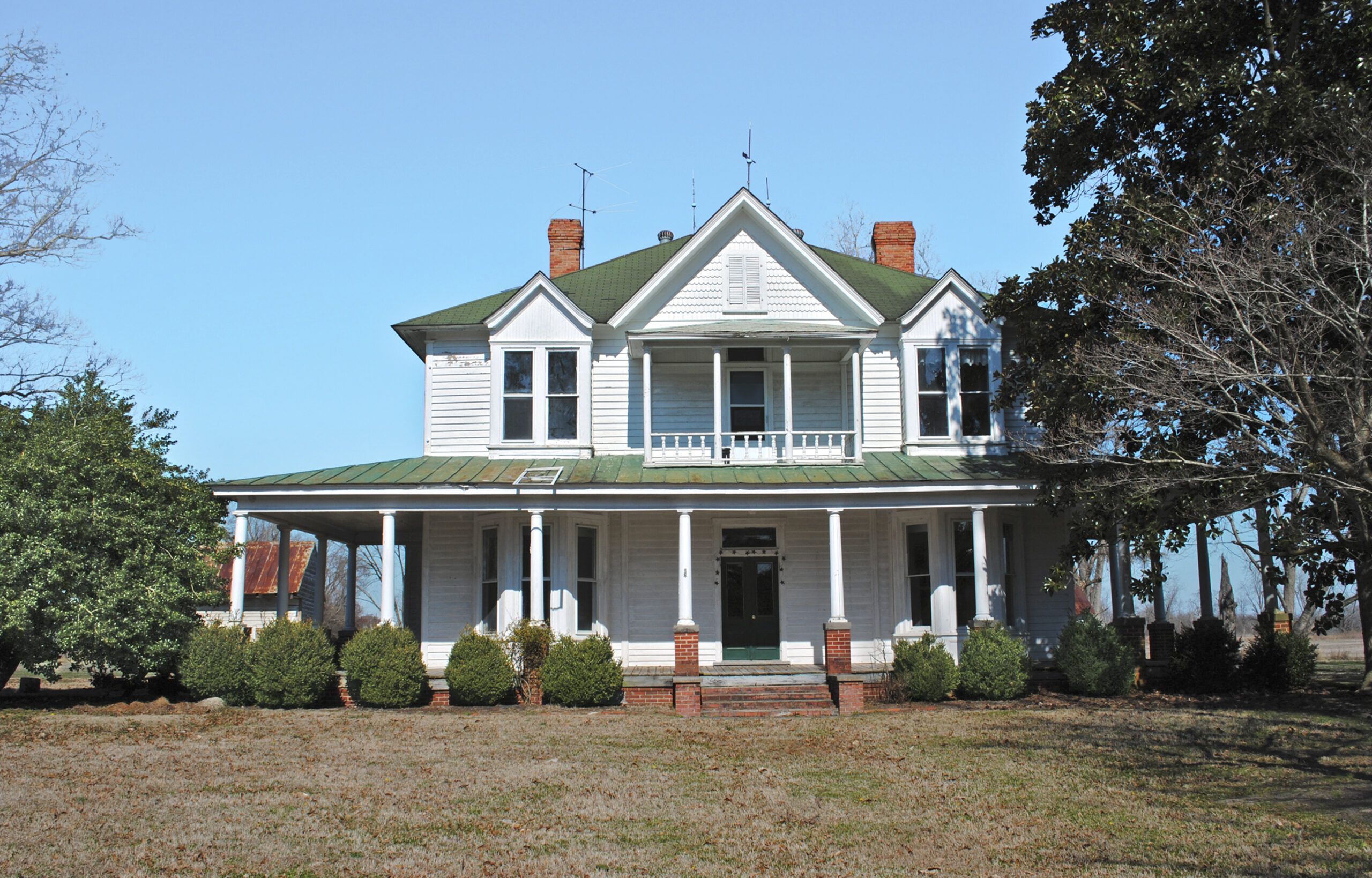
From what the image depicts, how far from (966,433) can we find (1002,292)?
11.0ft

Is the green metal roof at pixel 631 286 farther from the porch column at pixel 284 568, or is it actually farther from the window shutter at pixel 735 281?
the porch column at pixel 284 568

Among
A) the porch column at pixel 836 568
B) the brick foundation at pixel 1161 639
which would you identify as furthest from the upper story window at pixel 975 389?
the brick foundation at pixel 1161 639

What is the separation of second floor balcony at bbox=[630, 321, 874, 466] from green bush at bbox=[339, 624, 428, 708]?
5568mm

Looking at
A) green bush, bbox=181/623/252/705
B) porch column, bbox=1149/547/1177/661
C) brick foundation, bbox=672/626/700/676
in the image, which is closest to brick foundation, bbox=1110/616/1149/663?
porch column, bbox=1149/547/1177/661

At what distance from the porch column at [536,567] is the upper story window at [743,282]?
578cm

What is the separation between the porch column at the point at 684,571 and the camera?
1912cm

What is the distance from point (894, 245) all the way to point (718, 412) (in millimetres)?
8312

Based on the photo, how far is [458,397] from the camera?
73.8 feet

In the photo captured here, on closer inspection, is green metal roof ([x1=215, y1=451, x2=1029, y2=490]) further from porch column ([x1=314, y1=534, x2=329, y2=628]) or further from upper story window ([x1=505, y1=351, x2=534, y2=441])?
porch column ([x1=314, y1=534, x2=329, y2=628])

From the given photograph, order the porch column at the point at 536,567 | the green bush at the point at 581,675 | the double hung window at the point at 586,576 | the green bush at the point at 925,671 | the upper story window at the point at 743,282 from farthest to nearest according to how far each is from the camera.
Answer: the upper story window at the point at 743,282 → the double hung window at the point at 586,576 → the porch column at the point at 536,567 → the green bush at the point at 925,671 → the green bush at the point at 581,675

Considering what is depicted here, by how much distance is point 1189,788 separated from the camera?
11.3 meters

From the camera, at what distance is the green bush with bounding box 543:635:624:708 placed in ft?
59.4

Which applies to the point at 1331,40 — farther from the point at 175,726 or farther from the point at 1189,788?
the point at 175,726

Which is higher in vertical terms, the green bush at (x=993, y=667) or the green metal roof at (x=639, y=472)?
the green metal roof at (x=639, y=472)
